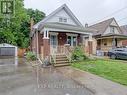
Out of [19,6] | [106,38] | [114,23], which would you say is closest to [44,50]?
[19,6]

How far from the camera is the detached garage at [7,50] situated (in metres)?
30.9

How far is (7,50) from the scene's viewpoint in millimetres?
31359

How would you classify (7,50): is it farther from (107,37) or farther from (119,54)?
(119,54)

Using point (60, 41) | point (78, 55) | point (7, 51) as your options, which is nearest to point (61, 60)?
point (78, 55)

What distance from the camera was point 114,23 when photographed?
31031 millimetres

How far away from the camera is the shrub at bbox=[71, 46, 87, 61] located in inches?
656

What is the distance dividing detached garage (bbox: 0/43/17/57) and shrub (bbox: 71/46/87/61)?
689 inches

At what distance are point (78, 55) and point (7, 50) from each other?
1862cm

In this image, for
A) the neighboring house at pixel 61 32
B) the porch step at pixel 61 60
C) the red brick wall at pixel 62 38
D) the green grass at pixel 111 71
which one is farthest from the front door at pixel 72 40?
the green grass at pixel 111 71

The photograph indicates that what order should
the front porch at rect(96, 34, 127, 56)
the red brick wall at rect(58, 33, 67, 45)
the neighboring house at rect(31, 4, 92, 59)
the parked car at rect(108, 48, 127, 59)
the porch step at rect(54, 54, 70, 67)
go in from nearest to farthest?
the porch step at rect(54, 54, 70, 67)
the neighboring house at rect(31, 4, 92, 59)
the parked car at rect(108, 48, 127, 59)
the red brick wall at rect(58, 33, 67, 45)
the front porch at rect(96, 34, 127, 56)

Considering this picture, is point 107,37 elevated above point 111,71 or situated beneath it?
elevated above

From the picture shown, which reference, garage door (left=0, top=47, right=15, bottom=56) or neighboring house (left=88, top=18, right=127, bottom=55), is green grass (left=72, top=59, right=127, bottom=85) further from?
garage door (left=0, top=47, right=15, bottom=56)

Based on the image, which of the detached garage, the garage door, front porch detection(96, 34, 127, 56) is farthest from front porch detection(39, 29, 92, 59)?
the garage door

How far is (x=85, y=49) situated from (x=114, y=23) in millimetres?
15205
